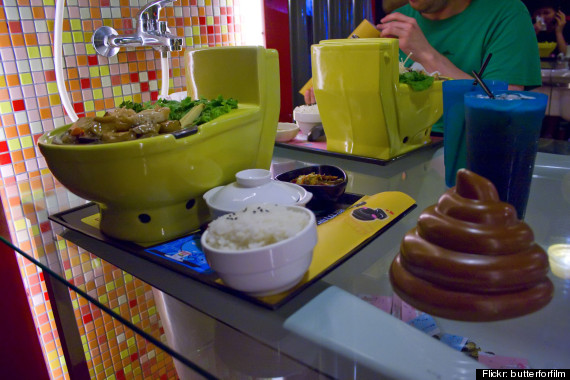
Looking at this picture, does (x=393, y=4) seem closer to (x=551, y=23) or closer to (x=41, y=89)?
(x=41, y=89)

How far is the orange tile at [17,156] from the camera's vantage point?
4.64 feet

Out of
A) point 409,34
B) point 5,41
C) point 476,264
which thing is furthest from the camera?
point 409,34

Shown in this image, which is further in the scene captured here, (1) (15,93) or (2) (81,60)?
(2) (81,60)

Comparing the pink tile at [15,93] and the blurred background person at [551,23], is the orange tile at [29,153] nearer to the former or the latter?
the pink tile at [15,93]

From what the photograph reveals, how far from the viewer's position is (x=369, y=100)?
120 cm

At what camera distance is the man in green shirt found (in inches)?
79.7

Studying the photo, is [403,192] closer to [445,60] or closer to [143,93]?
[143,93]

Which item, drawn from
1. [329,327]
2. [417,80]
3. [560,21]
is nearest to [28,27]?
[417,80]

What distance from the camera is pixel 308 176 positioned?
101 centimetres

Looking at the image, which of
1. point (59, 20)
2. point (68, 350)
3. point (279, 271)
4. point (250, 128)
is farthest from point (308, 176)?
point (59, 20)

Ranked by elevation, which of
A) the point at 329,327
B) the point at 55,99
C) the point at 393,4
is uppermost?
the point at 393,4

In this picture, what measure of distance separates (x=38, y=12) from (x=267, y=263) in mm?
1319

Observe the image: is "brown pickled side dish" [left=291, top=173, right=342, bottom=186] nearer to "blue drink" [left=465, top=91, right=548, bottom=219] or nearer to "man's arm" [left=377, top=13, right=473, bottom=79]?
"blue drink" [left=465, top=91, right=548, bottom=219]

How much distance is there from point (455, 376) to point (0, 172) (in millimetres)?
1441
